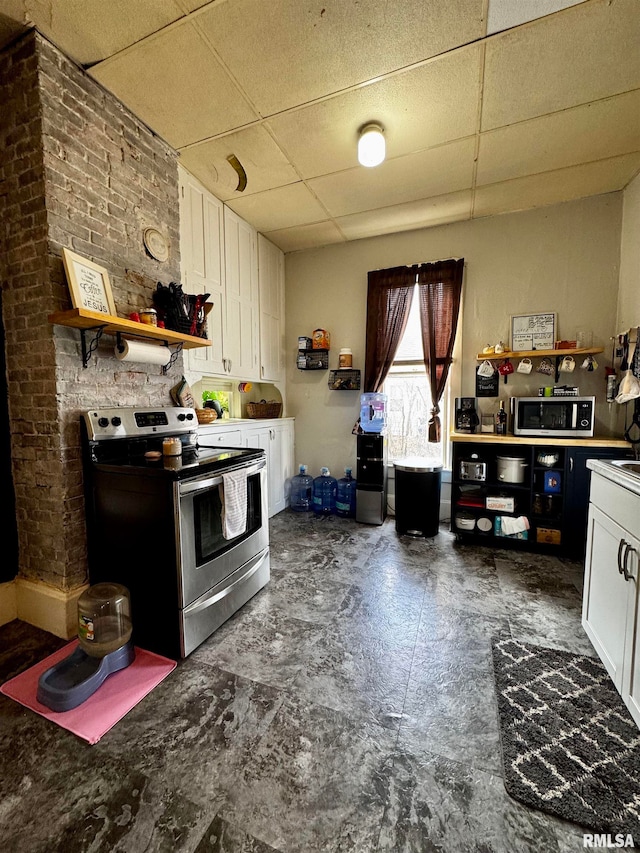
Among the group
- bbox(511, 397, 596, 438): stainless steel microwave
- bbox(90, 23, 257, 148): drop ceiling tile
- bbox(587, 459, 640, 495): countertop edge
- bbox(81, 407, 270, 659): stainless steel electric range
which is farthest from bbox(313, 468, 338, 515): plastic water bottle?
bbox(90, 23, 257, 148): drop ceiling tile

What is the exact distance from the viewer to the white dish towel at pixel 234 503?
6.17 feet

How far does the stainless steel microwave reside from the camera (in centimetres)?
282

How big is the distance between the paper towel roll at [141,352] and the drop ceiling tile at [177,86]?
1396 mm

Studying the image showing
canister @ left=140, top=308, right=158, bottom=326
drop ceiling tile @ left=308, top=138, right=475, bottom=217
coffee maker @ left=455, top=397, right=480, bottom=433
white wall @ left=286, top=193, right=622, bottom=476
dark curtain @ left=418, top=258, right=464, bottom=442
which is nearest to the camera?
canister @ left=140, top=308, right=158, bottom=326

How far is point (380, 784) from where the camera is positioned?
114 cm

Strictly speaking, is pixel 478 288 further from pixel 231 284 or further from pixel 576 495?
pixel 231 284

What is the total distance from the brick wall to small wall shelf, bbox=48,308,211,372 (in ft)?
0.16

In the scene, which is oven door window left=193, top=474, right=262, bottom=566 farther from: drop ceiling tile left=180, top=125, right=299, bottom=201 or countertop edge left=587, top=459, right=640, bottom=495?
drop ceiling tile left=180, top=125, right=299, bottom=201

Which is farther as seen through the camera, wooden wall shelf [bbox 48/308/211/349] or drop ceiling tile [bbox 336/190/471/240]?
drop ceiling tile [bbox 336/190/471/240]

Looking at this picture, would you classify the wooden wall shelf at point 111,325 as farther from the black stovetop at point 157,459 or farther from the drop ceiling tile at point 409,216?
the drop ceiling tile at point 409,216

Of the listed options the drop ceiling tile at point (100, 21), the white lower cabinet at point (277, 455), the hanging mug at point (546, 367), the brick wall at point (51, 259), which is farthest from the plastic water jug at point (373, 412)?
the drop ceiling tile at point (100, 21)

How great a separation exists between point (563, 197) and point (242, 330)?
303 cm

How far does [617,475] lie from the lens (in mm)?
1529

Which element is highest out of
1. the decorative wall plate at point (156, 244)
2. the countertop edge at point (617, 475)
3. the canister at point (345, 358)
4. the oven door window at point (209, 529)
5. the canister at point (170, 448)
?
the decorative wall plate at point (156, 244)
